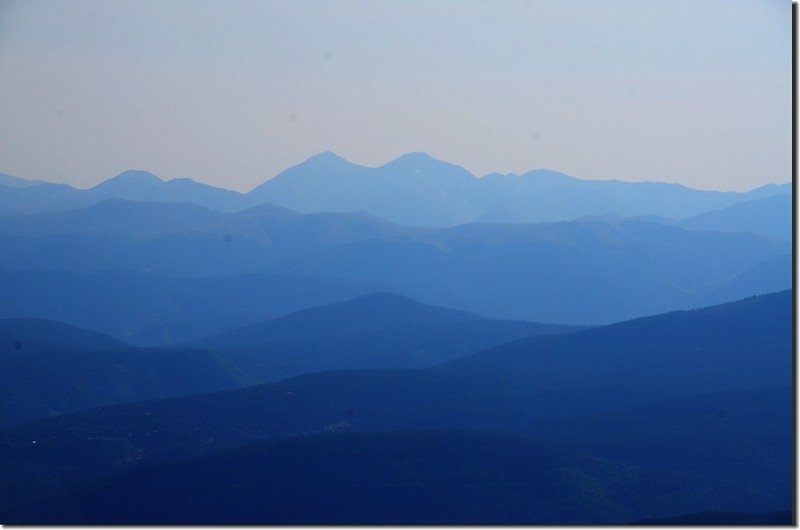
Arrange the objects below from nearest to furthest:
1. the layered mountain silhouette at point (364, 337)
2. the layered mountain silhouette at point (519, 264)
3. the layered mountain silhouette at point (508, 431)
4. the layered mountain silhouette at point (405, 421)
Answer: the layered mountain silhouette at point (405, 421) < the layered mountain silhouette at point (508, 431) < the layered mountain silhouette at point (364, 337) < the layered mountain silhouette at point (519, 264)

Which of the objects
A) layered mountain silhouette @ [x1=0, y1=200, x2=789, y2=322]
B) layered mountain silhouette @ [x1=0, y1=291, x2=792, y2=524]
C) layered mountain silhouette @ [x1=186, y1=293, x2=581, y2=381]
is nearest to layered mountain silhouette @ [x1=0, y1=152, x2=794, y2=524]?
layered mountain silhouette @ [x1=0, y1=291, x2=792, y2=524]

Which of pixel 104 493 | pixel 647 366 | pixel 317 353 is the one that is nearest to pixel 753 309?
pixel 647 366

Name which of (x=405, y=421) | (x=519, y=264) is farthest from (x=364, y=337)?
(x=519, y=264)

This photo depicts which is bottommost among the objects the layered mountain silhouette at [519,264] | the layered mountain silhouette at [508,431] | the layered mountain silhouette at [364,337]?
the layered mountain silhouette at [508,431]

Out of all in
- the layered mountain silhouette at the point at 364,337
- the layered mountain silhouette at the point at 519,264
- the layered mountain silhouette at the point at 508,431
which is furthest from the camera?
the layered mountain silhouette at the point at 519,264

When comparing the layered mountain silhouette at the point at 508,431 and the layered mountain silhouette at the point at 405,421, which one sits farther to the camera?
the layered mountain silhouette at the point at 508,431

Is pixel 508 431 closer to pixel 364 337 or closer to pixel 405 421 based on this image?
pixel 405 421

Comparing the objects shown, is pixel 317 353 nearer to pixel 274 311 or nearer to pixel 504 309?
pixel 274 311

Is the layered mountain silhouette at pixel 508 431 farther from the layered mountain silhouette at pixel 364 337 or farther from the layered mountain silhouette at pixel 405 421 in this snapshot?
the layered mountain silhouette at pixel 364 337

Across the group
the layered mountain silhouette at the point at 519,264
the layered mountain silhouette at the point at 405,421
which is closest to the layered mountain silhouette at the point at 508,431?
the layered mountain silhouette at the point at 405,421

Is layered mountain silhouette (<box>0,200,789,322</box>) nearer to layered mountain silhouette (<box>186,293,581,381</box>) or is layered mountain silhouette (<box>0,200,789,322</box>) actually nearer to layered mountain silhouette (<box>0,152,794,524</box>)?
layered mountain silhouette (<box>186,293,581,381</box>)
